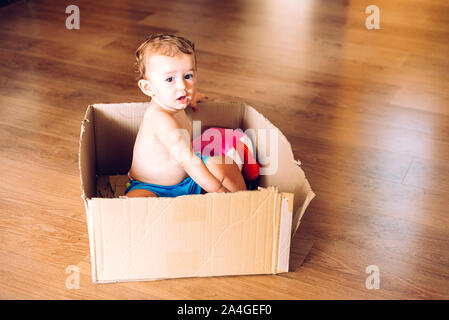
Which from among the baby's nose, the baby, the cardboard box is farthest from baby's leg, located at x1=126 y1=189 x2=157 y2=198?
the baby's nose

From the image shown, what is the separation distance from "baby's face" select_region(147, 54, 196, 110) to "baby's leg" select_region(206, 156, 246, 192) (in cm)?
15

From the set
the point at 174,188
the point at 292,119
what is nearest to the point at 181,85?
the point at 174,188

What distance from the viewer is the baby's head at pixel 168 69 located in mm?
1078

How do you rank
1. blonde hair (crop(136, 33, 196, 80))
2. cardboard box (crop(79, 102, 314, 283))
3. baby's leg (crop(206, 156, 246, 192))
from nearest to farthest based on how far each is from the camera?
1. cardboard box (crop(79, 102, 314, 283))
2. blonde hair (crop(136, 33, 196, 80))
3. baby's leg (crop(206, 156, 246, 192))

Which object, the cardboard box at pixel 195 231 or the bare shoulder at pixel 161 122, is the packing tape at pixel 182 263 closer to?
the cardboard box at pixel 195 231

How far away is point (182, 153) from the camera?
1105mm

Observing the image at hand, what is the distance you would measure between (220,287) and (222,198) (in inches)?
8.4

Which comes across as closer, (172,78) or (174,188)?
(172,78)

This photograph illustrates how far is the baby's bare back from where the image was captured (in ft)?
3.81

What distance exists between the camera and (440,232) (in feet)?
3.97

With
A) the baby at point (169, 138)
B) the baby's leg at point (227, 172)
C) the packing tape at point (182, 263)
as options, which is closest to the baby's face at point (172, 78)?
the baby at point (169, 138)

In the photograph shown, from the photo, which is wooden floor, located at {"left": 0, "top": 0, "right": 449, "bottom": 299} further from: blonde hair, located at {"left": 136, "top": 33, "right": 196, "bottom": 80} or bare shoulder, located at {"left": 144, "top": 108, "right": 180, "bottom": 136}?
blonde hair, located at {"left": 136, "top": 33, "right": 196, "bottom": 80}

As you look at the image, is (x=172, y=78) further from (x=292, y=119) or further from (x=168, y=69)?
(x=292, y=119)

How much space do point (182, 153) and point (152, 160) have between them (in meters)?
0.10
